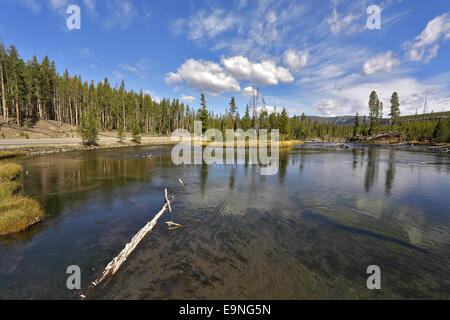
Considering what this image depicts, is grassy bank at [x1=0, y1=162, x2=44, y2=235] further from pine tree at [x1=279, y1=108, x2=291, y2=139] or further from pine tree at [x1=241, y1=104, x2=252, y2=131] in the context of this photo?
pine tree at [x1=241, y1=104, x2=252, y2=131]

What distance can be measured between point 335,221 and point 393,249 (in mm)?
3184

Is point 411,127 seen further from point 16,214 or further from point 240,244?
point 16,214

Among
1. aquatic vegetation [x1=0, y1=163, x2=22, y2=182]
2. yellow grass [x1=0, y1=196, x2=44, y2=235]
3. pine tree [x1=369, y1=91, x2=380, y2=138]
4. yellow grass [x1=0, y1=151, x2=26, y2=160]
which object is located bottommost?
yellow grass [x1=0, y1=196, x2=44, y2=235]

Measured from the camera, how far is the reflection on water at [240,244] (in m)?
6.67

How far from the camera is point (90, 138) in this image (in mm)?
54156

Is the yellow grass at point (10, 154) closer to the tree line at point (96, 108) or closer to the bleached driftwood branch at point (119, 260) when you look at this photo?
the tree line at point (96, 108)

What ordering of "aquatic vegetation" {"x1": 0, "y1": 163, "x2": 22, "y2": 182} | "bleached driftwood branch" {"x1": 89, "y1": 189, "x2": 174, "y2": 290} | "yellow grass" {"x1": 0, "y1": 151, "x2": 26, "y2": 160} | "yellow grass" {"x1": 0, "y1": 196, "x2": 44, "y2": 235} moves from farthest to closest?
"yellow grass" {"x1": 0, "y1": 151, "x2": 26, "y2": 160} < "aquatic vegetation" {"x1": 0, "y1": 163, "x2": 22, "y2": 182} < "yellow grass" {"x1": 0, "y1": 196, "x2": 44, "y2": 235} < "bleached driftwood branch" {"x1": 89, "y1": 189, "x2": 174, "y2": 290}

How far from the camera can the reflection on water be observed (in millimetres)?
6668

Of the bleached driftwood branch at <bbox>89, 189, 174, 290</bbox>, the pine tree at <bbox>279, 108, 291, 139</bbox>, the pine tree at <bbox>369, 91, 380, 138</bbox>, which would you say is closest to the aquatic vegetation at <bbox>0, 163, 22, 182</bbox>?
the bleached driftwood branch at <bbox>89, 189, 174, 290</bbox>

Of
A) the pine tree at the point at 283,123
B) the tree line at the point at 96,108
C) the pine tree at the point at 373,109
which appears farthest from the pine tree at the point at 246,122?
the pine tree at the point at 373,109
